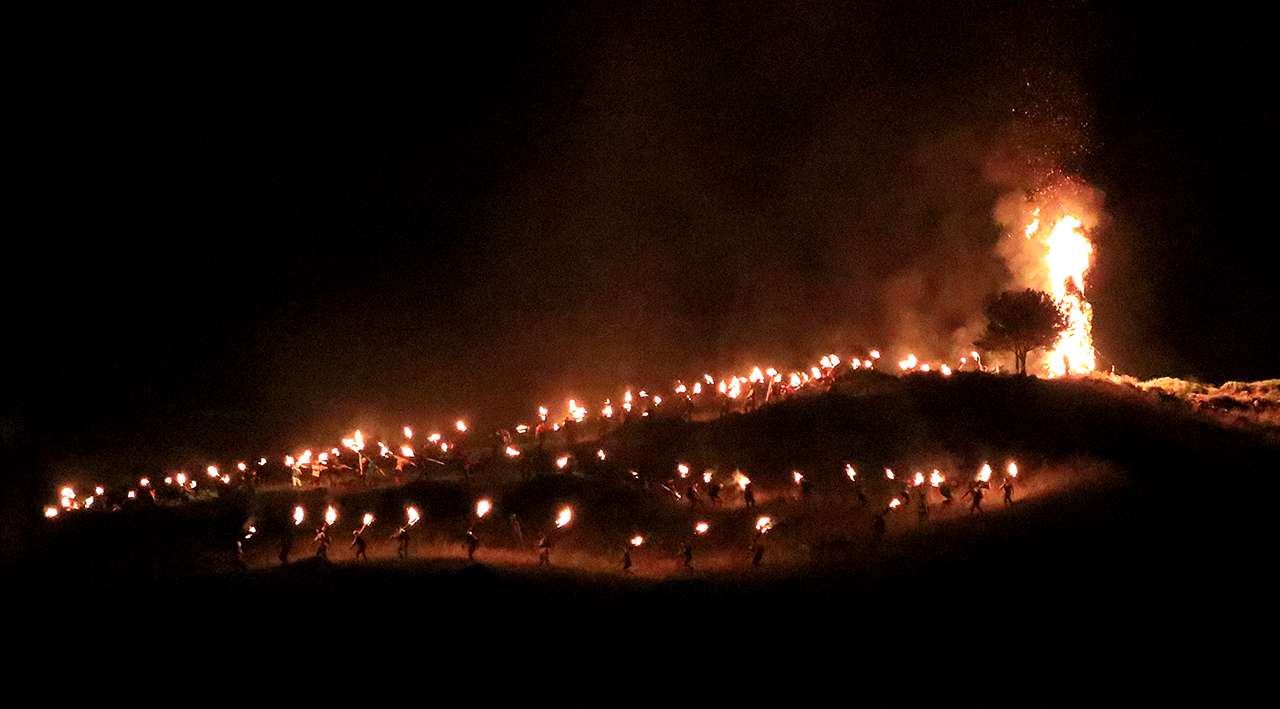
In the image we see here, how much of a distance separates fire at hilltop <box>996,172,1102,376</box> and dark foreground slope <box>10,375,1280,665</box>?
1251 cm

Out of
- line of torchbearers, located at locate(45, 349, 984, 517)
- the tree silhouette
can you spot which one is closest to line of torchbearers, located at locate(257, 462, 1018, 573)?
line of torchbearers, located at locate(45, 349, 984, 517)

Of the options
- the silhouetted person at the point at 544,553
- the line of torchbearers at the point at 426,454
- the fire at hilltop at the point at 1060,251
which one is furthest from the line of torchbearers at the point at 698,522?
the fire at hilltop at the point at 1060,251

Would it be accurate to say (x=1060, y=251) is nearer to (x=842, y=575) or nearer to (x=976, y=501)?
(x=976, y=501)

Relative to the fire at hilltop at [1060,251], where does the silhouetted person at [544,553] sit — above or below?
below

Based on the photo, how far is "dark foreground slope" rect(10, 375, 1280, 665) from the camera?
12.9 m

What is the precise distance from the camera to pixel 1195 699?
10.6m

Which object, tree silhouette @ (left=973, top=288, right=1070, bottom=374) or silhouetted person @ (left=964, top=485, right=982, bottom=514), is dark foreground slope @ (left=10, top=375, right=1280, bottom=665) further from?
tree silhouette @ (left=973, top=288, right=1070, bottom=374)

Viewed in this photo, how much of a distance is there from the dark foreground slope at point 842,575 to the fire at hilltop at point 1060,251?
1251 centimetres

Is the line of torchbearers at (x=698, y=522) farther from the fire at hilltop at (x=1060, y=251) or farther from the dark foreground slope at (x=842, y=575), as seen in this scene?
the fire at hilltop at (x=1060, y=251)

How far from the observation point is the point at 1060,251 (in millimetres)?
38656

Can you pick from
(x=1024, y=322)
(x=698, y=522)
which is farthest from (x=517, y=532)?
(x=1024, y=322)

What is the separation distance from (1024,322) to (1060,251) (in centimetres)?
862

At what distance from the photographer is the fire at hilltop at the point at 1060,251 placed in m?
36.2

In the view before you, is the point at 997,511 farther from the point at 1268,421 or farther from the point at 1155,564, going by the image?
the point at 1268,421
